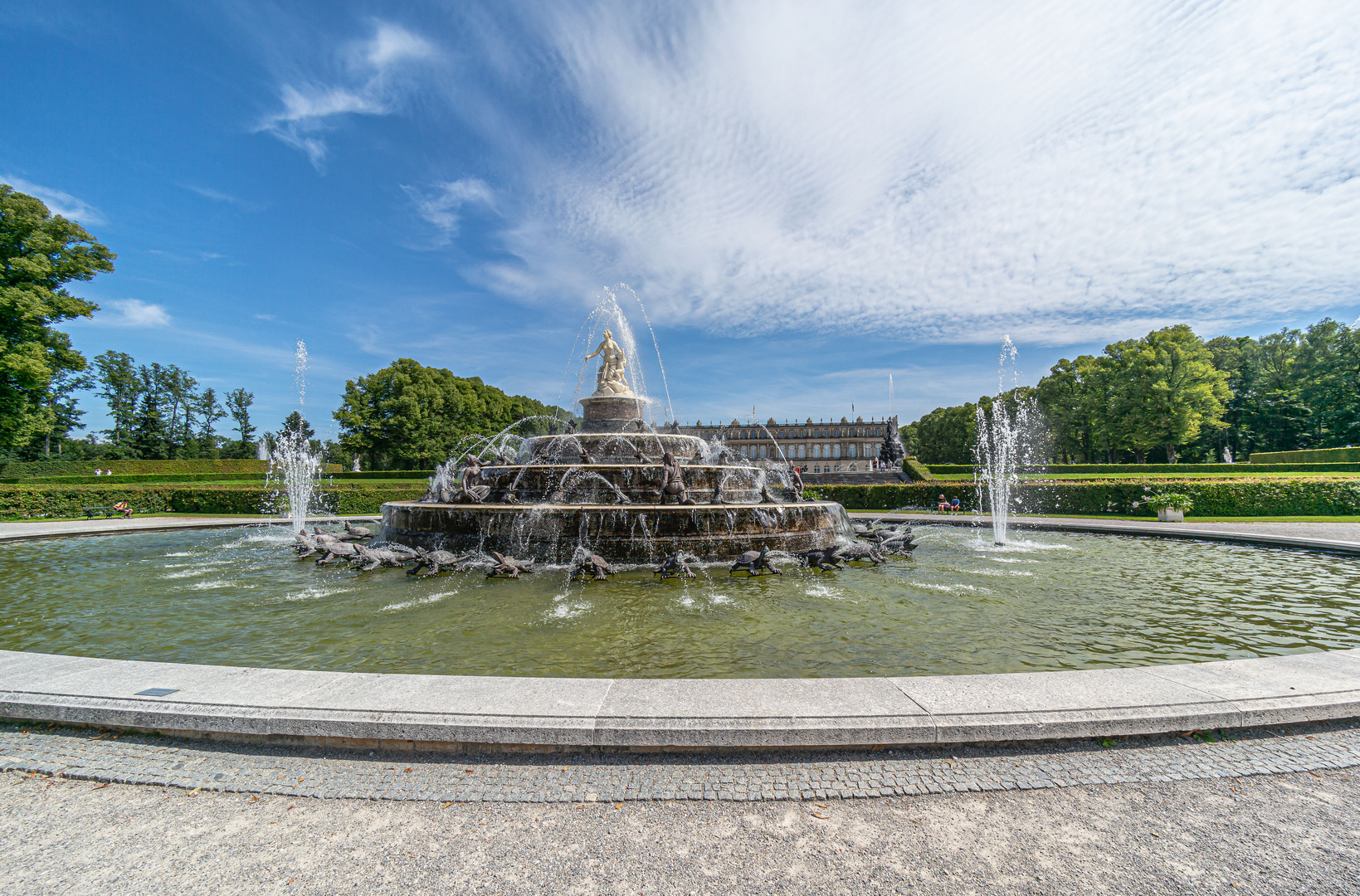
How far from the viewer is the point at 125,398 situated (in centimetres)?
7456

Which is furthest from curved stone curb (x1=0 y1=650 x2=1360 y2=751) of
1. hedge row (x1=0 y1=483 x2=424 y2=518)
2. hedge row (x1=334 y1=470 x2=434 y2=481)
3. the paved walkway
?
hedge row (x1=334 y1=470 x2=434 y2=481)

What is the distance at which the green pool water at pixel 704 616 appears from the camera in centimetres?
613

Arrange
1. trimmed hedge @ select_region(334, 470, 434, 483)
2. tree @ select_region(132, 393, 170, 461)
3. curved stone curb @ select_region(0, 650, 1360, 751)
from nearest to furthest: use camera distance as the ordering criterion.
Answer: curved stone curb @ select_region(0, 650, 1360, 751) → trimmed hedge @ select_region(334, 470, 434, 483) → tree @ select_region(132, 393, 170, 461)

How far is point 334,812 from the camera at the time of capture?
3.37m

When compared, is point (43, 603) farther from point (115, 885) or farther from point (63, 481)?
point (63, 481)

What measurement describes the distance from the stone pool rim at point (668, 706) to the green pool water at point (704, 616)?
1047 mm

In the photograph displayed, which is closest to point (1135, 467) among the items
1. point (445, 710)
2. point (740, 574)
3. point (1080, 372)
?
point (1080, 372)

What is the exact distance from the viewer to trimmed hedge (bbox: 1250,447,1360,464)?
39250 mm

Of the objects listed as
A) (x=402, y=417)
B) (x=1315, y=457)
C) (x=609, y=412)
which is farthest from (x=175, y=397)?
(x=1315, y=457)

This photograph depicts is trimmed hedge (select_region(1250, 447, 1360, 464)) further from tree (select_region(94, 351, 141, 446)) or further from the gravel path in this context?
tree (select_region(94, 351, 141, 446))

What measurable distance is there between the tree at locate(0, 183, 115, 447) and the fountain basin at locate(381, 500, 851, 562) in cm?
3191

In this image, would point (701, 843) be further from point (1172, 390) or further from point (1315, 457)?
point (1172, 390)

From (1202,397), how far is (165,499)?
74.1 meters

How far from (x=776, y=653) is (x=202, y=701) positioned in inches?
197
